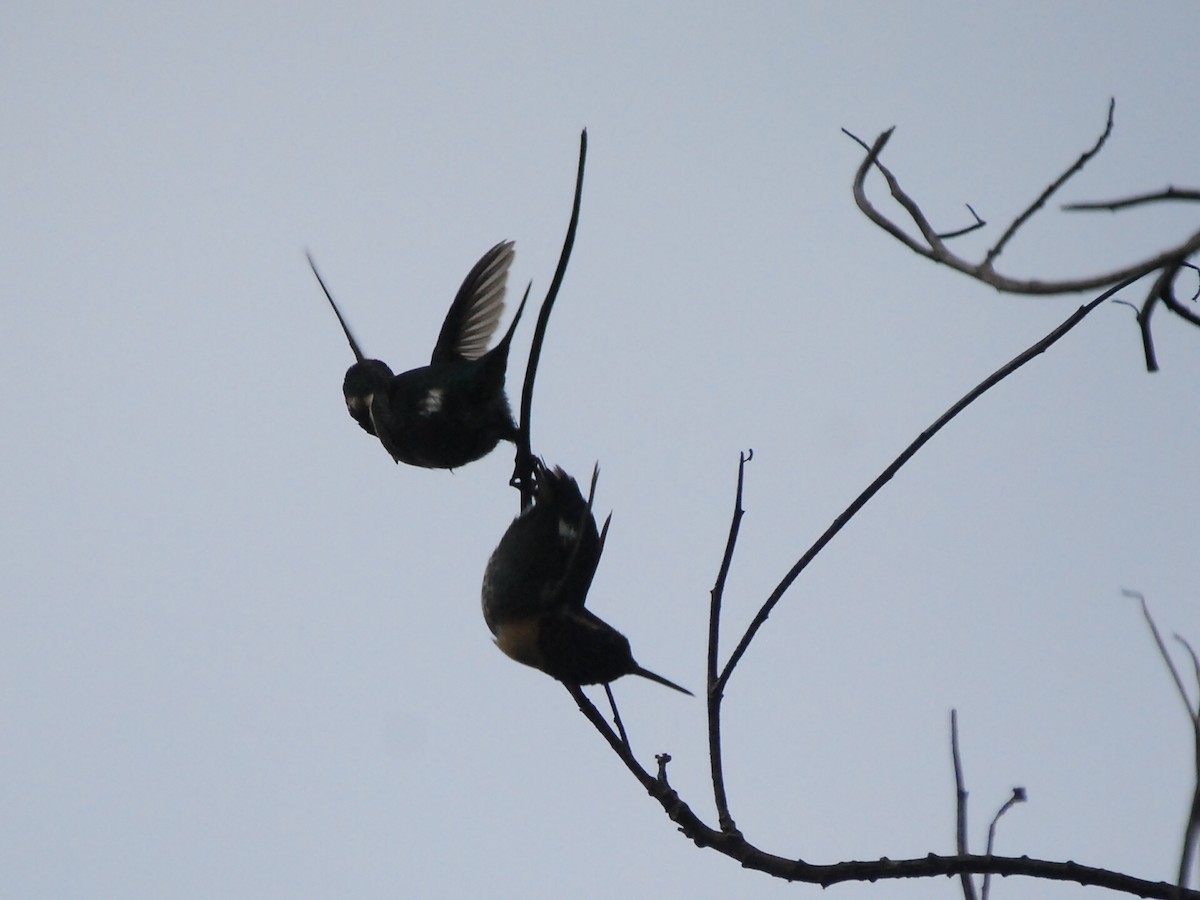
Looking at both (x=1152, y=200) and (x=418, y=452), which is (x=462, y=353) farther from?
(x=1152, y=200)

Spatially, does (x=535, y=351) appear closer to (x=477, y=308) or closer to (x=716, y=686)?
(x=716, y=686)

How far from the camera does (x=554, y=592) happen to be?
112 inches

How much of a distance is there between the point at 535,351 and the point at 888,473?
2.52 ft

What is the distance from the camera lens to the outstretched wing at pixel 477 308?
569 centimetres

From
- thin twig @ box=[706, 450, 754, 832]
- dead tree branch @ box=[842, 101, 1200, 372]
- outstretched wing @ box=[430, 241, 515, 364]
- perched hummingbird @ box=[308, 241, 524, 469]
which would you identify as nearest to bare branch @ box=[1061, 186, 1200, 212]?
dead tree branch @ box=[842, 101, 1200, 372]

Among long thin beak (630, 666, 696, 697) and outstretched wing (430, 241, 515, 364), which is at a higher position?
outstretched wing (430, 241, 515, 364)

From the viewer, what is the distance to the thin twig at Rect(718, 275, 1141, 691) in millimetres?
2287

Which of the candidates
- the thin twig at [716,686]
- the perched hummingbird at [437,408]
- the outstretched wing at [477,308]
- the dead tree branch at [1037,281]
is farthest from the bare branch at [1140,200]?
the outstretched wing at [477,308]

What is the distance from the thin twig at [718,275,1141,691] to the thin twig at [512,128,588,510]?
694 millimetres

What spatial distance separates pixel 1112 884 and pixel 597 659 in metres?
1.10

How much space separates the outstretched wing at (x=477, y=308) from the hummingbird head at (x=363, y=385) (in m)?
0.48

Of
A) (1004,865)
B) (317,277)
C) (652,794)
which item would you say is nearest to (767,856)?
(652,794)

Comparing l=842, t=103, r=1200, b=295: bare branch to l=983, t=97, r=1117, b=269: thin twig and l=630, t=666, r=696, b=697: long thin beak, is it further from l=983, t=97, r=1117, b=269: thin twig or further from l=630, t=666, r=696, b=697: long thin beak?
l=630, t=666, r=696, b=697: long thin beak

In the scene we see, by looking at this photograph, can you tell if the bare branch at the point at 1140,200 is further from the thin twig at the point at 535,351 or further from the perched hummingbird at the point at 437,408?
the perched hummingbird at the point at 437,408
